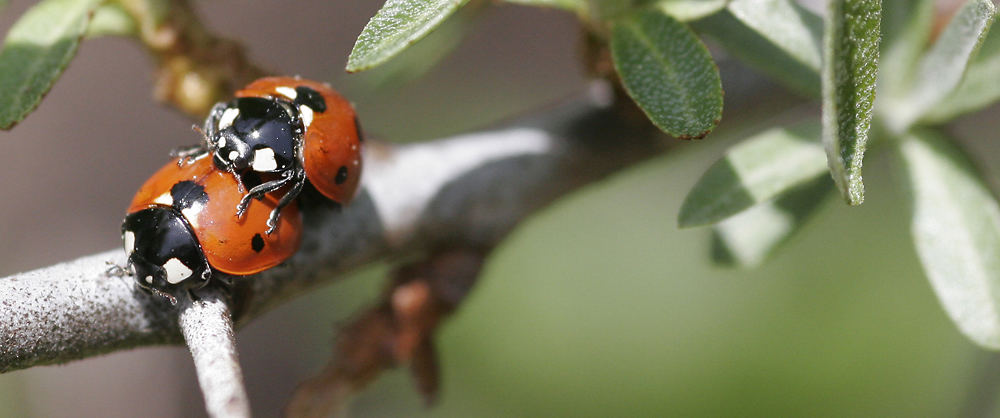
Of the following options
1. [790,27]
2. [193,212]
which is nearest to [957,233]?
[790,27]

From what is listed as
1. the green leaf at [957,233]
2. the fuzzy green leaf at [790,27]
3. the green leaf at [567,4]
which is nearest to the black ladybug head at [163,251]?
the green leaf at [567,4]

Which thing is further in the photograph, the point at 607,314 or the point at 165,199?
the point at 607,314

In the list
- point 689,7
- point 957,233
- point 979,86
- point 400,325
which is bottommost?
point 400,325

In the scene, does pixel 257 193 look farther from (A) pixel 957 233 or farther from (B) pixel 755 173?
(A) pixel 957 233

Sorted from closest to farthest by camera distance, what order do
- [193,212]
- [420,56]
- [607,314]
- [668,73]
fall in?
[668,73]
[193,212]
[420,56]
[607,314]

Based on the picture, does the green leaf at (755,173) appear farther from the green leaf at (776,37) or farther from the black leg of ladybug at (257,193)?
the black leg of ladybug at (257,193)

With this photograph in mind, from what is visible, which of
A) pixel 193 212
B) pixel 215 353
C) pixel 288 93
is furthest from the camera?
pixel 288 93
